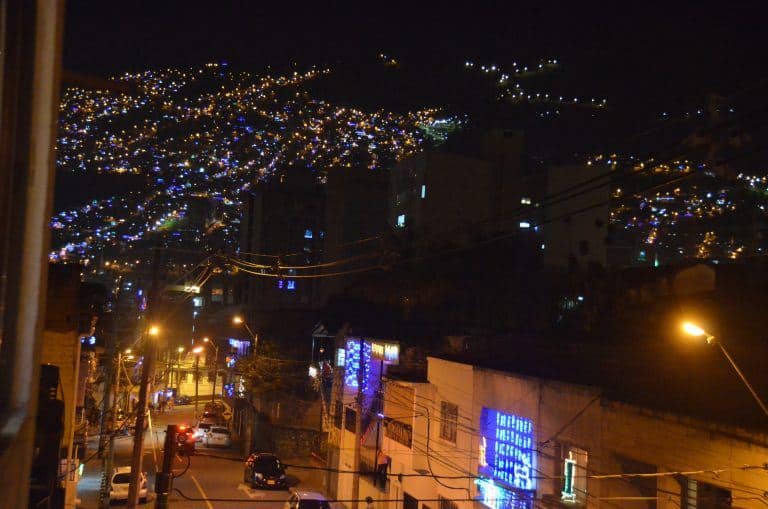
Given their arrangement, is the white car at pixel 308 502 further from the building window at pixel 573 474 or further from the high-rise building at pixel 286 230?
the high-rise building at pixel 286 230

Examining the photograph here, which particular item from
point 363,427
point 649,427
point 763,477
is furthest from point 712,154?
point 363,427

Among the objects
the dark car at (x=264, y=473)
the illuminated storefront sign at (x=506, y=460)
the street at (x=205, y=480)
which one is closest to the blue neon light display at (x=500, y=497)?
the illuminated storefront sign at (x=506, y=460)

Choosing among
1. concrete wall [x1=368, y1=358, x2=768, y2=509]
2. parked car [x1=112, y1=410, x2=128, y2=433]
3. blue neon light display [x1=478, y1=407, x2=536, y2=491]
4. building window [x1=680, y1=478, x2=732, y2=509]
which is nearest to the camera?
concrete wall [x1=368, y1=358, x2=768, y2=509]

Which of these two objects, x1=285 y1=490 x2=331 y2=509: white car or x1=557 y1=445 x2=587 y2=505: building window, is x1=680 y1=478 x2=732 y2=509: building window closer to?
x1=557 y1=445 x2=587 y2=505: building window

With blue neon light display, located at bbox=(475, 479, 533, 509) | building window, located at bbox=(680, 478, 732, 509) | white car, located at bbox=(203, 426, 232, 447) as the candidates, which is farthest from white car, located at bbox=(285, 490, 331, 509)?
white car, located at bbox=(203, 426, 232, 447)

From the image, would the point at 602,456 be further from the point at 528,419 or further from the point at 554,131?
the point at 554,131

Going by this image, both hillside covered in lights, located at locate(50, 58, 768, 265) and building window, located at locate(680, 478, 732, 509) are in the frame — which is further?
hillside covered in lights, located at locate(50, 58, 768, 265)

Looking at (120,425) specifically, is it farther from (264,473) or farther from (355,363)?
(355,363)
